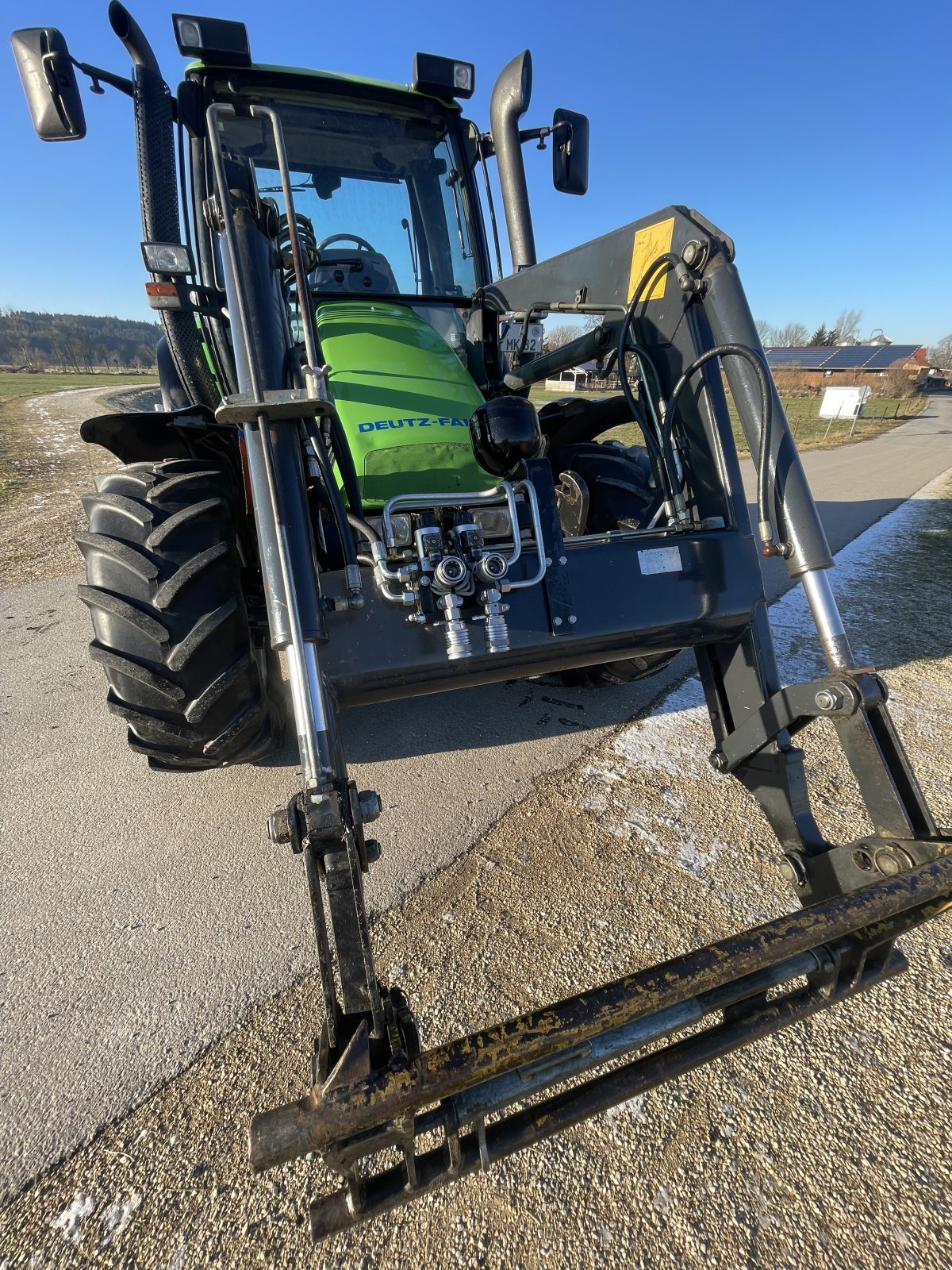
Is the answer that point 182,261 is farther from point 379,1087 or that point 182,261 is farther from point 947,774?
point 947,774

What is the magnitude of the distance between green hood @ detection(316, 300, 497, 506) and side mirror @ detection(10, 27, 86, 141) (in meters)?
1.04

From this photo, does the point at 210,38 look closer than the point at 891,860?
No

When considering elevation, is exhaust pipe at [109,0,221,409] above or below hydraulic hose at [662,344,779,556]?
above

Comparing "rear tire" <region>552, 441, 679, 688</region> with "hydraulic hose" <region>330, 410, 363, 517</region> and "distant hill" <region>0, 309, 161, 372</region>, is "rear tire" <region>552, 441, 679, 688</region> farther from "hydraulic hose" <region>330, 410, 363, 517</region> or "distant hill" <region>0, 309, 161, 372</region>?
"distant hill" <region>0, 309, 161, 372</region>

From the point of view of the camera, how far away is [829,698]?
5.46 feet

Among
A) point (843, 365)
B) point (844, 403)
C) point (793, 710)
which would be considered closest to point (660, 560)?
point (793, 710)

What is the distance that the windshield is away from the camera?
311cm

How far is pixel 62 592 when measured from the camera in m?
5.13

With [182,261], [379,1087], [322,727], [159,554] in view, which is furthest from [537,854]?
[182,261]

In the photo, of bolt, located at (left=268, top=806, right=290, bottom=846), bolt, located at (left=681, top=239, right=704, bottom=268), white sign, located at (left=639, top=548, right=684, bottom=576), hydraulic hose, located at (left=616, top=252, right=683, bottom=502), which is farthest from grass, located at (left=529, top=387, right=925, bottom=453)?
bolt, located at (left=268, top=806, right=290, bottom=846)

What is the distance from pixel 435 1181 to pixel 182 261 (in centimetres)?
283

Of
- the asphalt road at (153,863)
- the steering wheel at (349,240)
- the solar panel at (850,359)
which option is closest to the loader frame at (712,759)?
the asphalt road at (153,863)

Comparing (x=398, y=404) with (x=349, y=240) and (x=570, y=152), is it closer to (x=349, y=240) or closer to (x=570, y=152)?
(x=349, y=240)

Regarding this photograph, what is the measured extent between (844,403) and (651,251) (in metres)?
20.0
